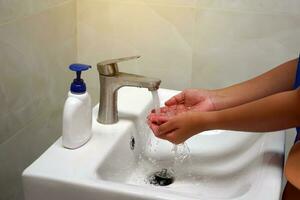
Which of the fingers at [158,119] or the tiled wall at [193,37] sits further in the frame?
the tiled wall at [193,37]

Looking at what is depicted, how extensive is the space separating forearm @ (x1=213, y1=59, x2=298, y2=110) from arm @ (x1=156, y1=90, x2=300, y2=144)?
0.51ft

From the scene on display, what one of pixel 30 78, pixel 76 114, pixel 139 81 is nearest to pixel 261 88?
pixel 139 81

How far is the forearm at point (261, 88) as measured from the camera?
3.24 ft

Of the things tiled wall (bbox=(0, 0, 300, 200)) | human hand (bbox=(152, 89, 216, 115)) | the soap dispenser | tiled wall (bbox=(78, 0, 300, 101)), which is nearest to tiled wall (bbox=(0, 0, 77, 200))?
tiled wall (bbox=(0, 0, 300, 200))

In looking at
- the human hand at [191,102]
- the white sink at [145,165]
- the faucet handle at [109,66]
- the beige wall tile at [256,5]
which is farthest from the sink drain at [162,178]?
the beige wall tile at [256,5]

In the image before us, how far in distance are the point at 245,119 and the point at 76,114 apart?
0.34 m

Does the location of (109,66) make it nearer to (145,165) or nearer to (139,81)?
(139,81)

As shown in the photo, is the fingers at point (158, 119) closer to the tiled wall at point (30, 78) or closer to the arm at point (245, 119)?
the arm at point (245, 119)

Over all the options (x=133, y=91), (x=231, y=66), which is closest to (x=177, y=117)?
(x=133, y=91)

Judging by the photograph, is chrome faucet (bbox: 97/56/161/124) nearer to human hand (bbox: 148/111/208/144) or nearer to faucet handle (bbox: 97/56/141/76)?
faucet handle (bbox: 97/56/141/76)

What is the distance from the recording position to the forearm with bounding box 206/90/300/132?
Result: 791mm

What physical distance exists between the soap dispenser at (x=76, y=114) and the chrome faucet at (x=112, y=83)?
0.09m

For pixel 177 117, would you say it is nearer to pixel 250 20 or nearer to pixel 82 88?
pixel 82 88

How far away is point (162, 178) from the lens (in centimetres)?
104
